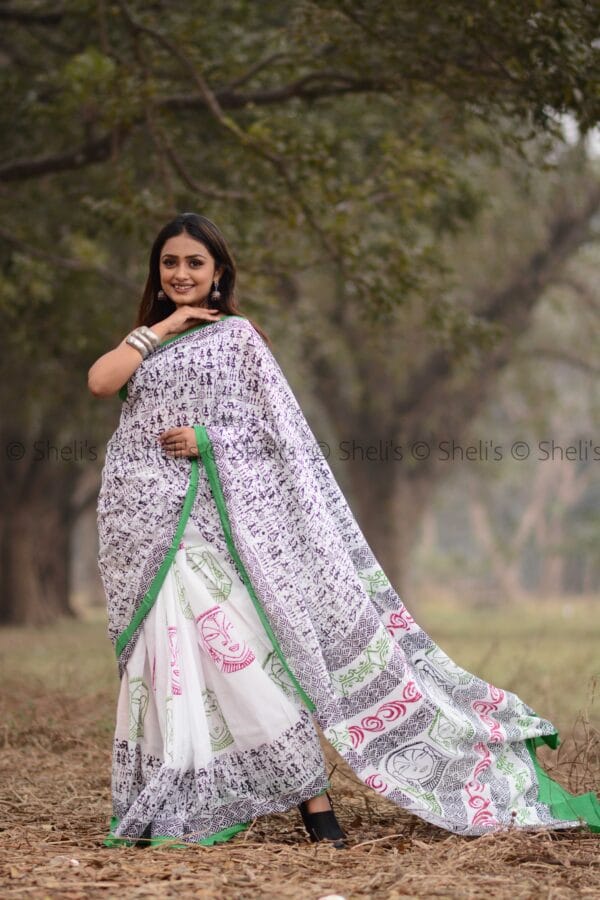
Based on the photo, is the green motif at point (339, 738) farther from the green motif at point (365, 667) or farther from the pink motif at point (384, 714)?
the green motif at point (365, 667)

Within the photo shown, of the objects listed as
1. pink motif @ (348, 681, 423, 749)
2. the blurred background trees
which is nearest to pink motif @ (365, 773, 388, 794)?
pink motif @ (348, 681, 423, 749)

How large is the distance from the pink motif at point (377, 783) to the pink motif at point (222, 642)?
1.76ft

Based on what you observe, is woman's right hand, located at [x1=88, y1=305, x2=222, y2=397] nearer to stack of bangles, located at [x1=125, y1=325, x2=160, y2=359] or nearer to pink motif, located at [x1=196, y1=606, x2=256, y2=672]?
stack of bangles, located at [x1=125, y1=325, x2=160, y2=359]

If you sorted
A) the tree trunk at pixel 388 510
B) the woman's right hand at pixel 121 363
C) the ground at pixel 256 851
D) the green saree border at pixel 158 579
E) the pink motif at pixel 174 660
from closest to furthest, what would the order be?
1. the ground at pixel 256 851
2. the pink motif at pixel 174 660
3. the green saree border at pixel 158 579
4. the woman's right hand at pixel 121 363
5. the tree trunk at pixel 388 510

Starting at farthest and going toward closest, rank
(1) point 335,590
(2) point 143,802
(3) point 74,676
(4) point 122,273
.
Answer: (4) point 122,273 < (3) point 74,676 < (1) point 335,590 < (2) point 143,802

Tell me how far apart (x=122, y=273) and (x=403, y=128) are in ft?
12.6

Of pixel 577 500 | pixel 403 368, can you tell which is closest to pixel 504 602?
pixel 577 500

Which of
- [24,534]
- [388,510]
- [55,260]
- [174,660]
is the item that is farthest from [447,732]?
[24,534]

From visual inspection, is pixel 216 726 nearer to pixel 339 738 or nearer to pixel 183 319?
pixel 339 738

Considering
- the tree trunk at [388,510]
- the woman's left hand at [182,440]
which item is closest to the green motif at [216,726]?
the woman's left hand at [182,440]

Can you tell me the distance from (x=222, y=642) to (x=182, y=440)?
2.23 ft

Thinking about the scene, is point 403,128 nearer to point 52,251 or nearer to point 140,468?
point 52,251

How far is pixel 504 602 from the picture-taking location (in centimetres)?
3712

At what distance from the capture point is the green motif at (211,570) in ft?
13.1
